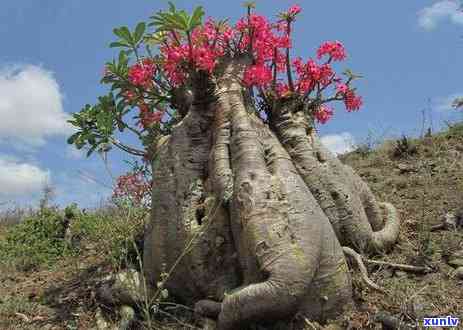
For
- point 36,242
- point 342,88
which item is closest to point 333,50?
point 342,88

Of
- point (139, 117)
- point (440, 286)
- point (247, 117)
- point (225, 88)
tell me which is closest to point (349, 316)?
point (440, 286)

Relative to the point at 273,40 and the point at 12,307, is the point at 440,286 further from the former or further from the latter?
the point at 12,307

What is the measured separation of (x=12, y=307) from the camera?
5.00m

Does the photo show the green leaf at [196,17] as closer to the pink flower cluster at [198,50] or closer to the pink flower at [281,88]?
the pink flower cluster at [198,50]

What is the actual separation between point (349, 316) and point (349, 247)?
3.33ft

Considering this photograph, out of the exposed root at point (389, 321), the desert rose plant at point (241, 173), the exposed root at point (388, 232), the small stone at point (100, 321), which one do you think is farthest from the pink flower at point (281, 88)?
the small stone at point (100, 321)

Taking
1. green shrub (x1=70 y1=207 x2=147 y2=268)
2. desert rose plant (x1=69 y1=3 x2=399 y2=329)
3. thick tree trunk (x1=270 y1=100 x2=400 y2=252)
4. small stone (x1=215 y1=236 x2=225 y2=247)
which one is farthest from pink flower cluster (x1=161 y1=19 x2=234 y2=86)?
green shrub (x1=70 y1=207 x2=147 y2=268)

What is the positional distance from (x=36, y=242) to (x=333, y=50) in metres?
5.09

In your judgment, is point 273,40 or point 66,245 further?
point 66,245

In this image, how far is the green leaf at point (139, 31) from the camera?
15.2 feet

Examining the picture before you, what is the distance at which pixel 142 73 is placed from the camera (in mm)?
4570

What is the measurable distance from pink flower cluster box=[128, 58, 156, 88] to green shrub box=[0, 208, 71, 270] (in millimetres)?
3099

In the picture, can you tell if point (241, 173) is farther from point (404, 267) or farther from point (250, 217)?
point (404, 267)

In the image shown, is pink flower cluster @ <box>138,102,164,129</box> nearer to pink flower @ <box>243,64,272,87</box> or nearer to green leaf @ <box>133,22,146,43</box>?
green leaf @ <box>133,22,146,43</box>
